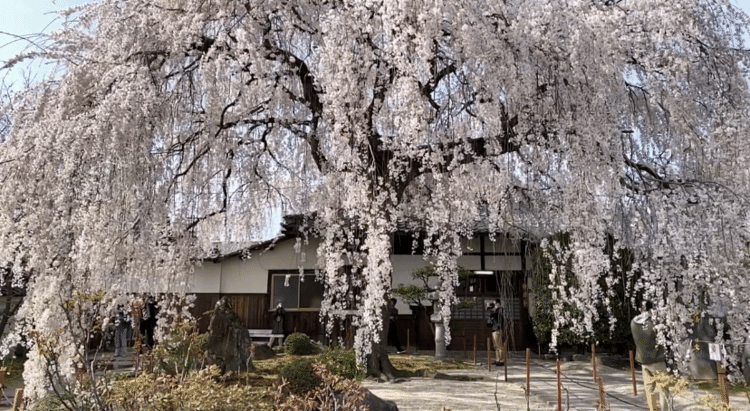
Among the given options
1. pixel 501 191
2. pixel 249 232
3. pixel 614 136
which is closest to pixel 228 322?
pixel 249 232

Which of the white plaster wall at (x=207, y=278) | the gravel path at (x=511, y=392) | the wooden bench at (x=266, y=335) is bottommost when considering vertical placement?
the gravel path at (x=511, y=392)

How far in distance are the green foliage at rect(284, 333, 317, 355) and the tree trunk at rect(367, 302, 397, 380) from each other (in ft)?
11.2

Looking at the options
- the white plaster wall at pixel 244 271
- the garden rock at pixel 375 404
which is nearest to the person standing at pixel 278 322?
the white plaster wall at pixel 244 271

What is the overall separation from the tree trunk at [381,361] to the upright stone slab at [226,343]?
1.86 meters

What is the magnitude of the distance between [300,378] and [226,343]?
2518mm

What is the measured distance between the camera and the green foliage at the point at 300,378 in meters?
6.52

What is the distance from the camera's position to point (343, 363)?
7578 millimetres

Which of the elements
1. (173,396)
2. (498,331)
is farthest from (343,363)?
(498,331)

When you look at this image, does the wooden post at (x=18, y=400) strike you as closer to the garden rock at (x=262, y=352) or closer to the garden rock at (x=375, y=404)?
the garden rock at (x=375, y=404)

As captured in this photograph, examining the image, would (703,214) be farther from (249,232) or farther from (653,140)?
(249,232)

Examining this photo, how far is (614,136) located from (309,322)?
10.1 m

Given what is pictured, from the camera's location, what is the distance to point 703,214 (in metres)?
6.06

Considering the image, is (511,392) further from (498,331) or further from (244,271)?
(244,271)

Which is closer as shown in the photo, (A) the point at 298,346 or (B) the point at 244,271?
(A) the point at 298,346
